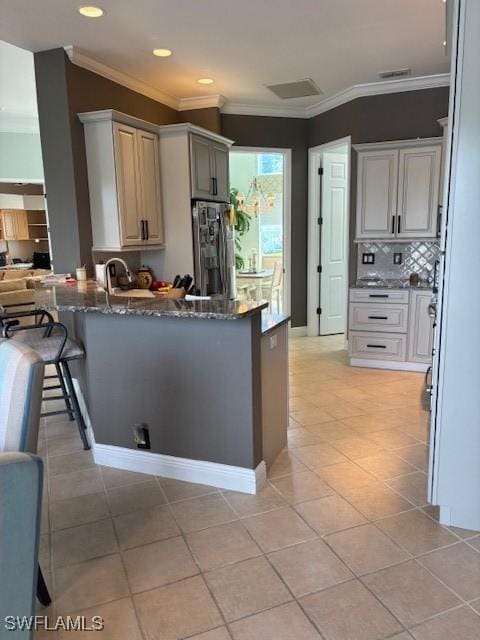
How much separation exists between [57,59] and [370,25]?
240 cm

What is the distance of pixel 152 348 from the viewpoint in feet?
8.39

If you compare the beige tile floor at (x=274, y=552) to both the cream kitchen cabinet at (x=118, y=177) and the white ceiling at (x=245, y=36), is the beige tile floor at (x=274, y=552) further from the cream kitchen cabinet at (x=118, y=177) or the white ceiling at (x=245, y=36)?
the white ceiling at (x=245, y=36)

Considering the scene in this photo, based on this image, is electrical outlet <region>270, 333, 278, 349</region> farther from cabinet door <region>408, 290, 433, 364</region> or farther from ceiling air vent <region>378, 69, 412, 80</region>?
ceiling air vent <region>378, 69, 412, 80</region>

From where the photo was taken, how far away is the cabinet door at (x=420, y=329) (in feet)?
14.7

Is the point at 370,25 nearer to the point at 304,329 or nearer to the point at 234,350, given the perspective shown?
the point at 234,350

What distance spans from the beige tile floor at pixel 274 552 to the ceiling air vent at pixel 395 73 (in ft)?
11.2

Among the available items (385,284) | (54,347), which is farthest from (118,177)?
(385,284)

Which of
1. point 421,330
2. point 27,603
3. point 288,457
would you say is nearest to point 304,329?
point 421,330

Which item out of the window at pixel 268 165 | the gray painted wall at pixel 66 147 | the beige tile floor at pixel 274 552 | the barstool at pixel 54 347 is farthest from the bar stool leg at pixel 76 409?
the window at pixel 268 165

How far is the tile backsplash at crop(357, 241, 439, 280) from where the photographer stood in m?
4.86

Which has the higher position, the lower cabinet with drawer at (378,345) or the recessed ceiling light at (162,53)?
the recessed ceiling light at (162,53)

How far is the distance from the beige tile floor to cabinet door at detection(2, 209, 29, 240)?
351 inches

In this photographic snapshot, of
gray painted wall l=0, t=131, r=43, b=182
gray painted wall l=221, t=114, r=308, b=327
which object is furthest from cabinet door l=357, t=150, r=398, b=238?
gray painted wall l=0, t=131, r=43, b=182

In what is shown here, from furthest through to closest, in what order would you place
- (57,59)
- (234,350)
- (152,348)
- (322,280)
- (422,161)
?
(322,280) → (422,161) → (57,59) → (152,348) → (234,350)
